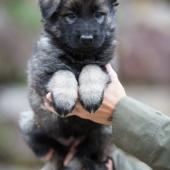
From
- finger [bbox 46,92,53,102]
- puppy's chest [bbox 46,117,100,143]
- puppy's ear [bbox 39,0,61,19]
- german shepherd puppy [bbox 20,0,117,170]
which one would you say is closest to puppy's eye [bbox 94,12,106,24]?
german shepherd puppy [bbox 20,0,117,170]

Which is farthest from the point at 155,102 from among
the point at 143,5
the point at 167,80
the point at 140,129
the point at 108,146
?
the point at 140,129

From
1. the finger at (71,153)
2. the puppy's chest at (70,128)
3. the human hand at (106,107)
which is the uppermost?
the human hand at (106,107)

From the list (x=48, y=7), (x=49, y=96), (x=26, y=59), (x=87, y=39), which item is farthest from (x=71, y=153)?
(x=26, y=59)

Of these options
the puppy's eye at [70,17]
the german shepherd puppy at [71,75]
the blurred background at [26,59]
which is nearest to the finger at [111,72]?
the german shepherd puppy at [71,75]

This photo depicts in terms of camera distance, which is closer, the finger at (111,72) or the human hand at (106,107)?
the human hand at (106,107)

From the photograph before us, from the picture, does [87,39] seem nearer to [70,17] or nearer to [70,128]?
[70,17]

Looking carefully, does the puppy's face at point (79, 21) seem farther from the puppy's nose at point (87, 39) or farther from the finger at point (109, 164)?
the finger at point (109, 164)
